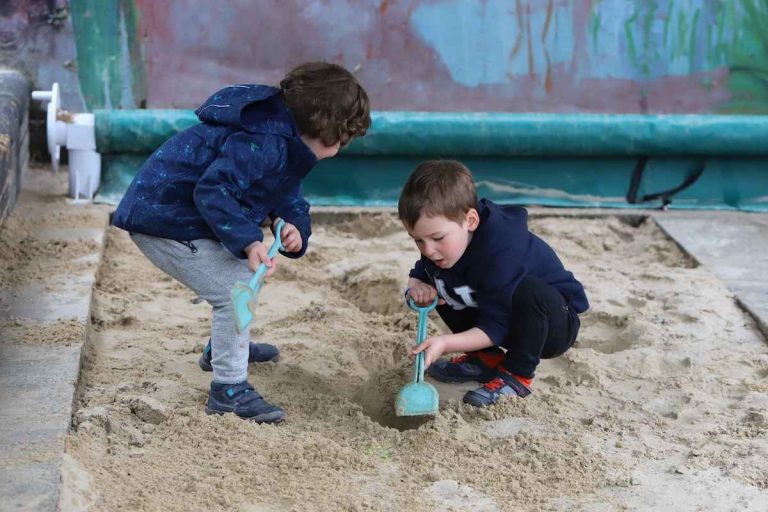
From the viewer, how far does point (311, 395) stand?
2824 millimetres

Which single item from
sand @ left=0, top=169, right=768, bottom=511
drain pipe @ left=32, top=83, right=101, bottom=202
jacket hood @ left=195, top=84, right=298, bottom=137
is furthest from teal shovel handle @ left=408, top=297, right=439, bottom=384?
drain pipe @ left=32, top=83, right=101, bottom=202

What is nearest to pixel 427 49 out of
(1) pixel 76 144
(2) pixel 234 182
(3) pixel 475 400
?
(1) pixel 76 144

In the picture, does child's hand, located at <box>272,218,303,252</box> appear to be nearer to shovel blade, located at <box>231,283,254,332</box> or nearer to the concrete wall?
shovel blade, located at <box>231,283,254,332</box>

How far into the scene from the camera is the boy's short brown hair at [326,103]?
2.50m

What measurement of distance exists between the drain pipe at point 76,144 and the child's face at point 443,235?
7.55 feet

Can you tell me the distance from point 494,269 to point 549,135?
6.86 ft

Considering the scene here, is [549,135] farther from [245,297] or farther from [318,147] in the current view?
[245,297]

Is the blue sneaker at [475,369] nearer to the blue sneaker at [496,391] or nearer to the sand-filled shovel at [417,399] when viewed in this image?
the blue sneaker at [496,391]

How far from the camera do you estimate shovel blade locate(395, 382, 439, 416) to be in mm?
2631

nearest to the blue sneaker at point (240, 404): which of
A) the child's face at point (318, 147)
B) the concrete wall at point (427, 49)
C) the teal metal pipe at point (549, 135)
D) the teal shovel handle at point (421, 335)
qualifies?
the teal shovel handle at point (421, 335)

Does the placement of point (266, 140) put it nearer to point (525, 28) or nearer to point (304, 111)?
point (304, 111)

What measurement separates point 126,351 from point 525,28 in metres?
2.69

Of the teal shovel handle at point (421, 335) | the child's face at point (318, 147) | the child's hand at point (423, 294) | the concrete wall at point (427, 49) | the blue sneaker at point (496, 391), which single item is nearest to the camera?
the child's face at point (318, 147)

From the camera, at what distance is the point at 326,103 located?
2.50 meters
